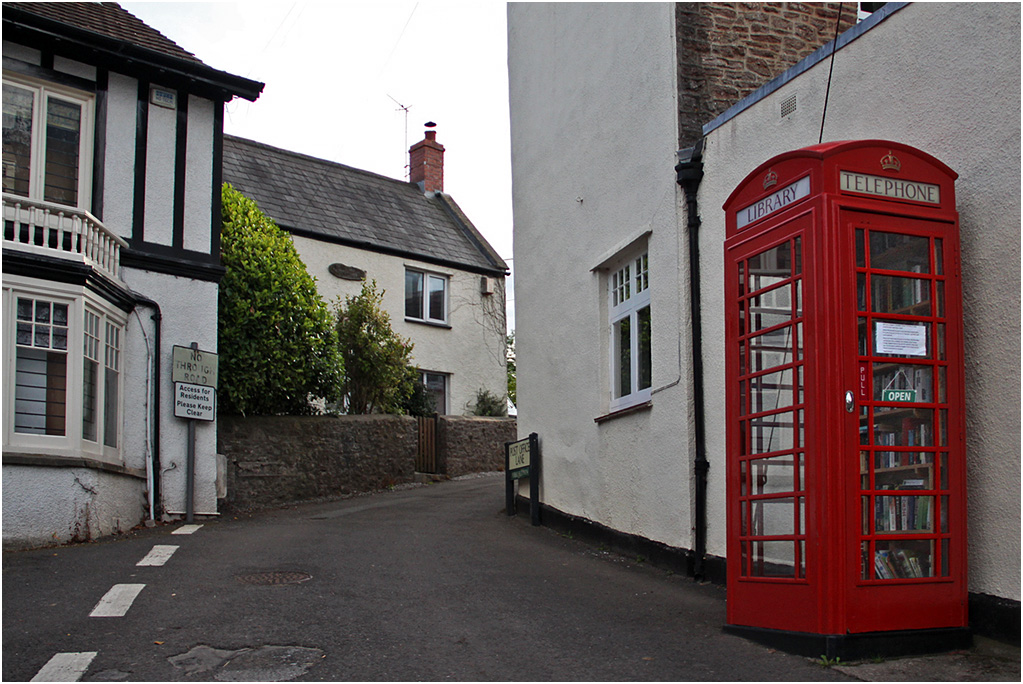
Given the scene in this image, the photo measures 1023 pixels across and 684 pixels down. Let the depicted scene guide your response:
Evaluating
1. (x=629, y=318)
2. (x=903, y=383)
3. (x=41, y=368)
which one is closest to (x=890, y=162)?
(x=903, y=383)

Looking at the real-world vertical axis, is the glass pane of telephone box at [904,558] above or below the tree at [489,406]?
below

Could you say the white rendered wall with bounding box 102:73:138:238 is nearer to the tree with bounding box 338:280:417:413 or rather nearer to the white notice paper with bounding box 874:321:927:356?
the tree with bounding box 338:280:417:413

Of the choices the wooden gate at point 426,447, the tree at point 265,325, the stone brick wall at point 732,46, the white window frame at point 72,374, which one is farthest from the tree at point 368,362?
the stone brick wall at point 732,46

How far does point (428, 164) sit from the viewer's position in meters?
30.5

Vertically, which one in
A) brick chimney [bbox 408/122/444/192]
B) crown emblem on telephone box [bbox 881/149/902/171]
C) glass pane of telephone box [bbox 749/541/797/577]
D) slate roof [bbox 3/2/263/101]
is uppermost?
brick chimney [bbox 408/122/444/192]

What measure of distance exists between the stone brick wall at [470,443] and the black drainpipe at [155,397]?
777 cm

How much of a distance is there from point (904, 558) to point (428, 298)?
20942 millimetres

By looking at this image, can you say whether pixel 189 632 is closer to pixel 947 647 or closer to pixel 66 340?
pixel 947 647

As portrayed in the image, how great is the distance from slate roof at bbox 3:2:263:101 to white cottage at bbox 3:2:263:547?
0.03 m

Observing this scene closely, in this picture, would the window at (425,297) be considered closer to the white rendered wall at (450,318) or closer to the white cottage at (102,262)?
the white rendered wall at (450,318)

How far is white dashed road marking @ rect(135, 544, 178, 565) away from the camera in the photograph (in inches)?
386

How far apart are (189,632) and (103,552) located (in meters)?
4.56

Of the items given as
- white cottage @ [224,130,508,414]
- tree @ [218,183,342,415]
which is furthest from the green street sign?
white cottage @ [224,130,508,414]

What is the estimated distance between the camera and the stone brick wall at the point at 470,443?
21078mm
